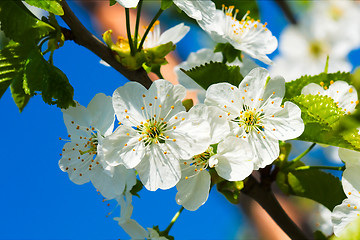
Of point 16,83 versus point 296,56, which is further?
point 296,56

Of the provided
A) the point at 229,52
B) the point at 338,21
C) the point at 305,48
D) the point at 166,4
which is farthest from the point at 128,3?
the point at 338,21

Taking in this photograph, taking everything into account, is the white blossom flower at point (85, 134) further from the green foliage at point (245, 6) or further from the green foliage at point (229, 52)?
the green foliage at point (245, 6)

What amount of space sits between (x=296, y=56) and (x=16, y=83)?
1475 mm

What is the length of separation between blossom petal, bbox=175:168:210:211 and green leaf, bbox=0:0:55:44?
294 millimetres

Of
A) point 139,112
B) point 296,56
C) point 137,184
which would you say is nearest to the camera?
point 139,112

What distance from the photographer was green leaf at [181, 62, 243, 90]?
66 cm

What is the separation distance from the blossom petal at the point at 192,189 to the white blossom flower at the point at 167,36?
0.98ft

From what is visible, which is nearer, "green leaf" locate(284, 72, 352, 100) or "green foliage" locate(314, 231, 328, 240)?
"green leaf" locate(284, 72, 352, 100)

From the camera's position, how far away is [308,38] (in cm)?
192

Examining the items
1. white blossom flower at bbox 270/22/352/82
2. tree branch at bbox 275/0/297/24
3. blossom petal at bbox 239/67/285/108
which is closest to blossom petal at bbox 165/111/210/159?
blossom petal at bbox 239/67/285/108

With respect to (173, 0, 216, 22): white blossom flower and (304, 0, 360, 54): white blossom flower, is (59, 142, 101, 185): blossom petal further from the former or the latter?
(304, 0, 360, 54): white blossom flower

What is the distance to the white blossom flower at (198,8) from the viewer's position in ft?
2.10

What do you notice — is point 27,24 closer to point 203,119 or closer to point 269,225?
point 203,119

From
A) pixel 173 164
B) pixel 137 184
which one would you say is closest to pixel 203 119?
pixel 173 164
